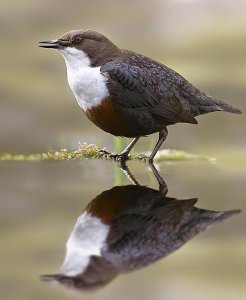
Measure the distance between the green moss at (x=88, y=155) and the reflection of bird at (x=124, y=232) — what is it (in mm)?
1046

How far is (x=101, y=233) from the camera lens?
2219mm

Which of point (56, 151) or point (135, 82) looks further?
point (56, 151)

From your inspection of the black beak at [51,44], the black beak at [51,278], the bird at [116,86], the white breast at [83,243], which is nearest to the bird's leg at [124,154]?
the bird at [116,86]

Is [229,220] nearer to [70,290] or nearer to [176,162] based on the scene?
[70,290]

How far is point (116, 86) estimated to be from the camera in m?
3.40

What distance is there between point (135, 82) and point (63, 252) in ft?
5.15

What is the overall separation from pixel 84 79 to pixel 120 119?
0.27 metres

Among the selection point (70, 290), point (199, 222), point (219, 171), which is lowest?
point (70, 290)

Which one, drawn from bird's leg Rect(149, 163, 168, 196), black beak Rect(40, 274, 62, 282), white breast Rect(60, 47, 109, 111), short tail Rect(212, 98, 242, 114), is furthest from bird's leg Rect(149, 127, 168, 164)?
black beak Rect(40, 274, 62, 282)

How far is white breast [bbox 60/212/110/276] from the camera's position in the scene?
6.27 feet

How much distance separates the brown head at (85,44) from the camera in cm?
339

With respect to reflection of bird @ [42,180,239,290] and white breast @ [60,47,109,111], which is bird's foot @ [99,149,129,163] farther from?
reflection of bird @ [42,180,239,290]

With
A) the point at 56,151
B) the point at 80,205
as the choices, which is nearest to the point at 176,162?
the point at 56,151

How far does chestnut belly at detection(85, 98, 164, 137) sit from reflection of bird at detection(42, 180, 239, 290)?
585 millimetres
